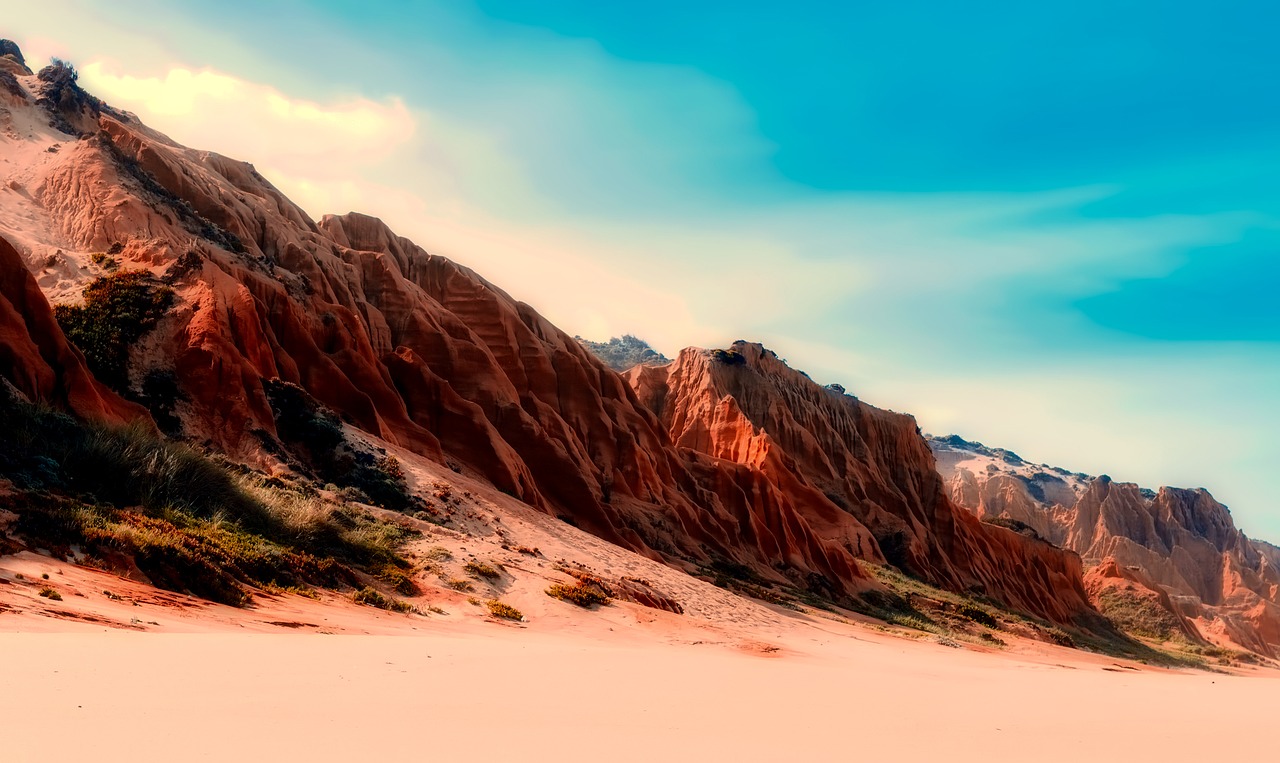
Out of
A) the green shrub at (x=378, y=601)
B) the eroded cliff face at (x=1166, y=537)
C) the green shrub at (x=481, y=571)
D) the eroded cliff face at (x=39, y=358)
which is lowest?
the green shrub at (x=378, y=601)

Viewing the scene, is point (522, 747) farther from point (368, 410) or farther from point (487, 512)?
point (368, 410)

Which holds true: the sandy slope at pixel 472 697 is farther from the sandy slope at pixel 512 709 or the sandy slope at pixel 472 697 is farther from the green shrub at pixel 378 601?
the green shrub at pixel 378 601

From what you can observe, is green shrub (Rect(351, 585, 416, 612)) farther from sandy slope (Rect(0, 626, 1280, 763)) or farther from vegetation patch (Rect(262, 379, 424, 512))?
vegetation patch (Rect(262, 379, 424, 512))

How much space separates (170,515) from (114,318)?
1108 cm

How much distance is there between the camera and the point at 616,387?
48281 mm

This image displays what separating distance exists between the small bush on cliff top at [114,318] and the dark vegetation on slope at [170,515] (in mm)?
4710

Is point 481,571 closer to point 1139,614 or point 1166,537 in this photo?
point 1139,614

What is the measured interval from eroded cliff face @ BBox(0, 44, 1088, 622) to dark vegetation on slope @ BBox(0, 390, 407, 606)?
11.2 ft

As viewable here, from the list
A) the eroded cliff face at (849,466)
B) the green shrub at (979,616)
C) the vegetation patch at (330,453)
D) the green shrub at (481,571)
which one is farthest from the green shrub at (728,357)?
the green shrub at (481,571)

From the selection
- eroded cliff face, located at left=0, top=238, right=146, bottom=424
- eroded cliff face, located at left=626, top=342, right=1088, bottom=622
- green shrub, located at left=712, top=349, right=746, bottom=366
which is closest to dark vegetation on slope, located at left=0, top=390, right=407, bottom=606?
eroded cliff face, located at left=0, top=238, right=146, bottom=424

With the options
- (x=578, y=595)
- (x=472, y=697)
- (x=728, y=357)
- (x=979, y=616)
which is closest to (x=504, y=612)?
(x=578, y=595)

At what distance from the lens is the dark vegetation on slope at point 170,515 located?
12094 millimetres

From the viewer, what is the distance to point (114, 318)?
23.4m

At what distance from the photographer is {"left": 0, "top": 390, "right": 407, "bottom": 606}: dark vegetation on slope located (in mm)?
12094
